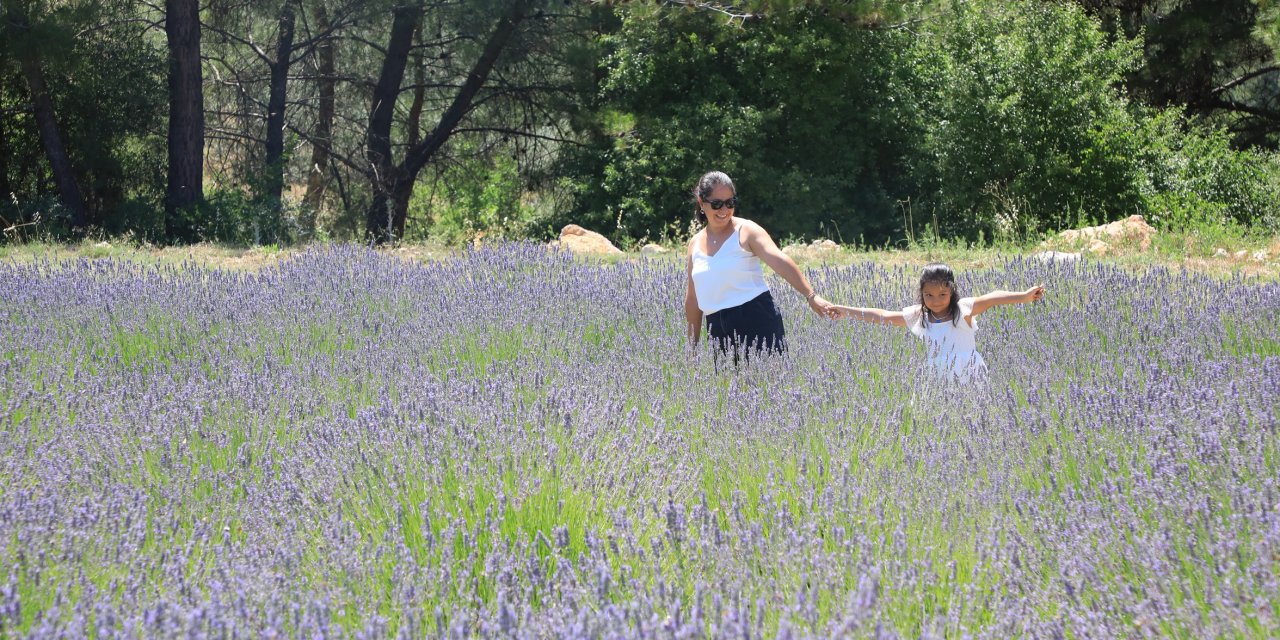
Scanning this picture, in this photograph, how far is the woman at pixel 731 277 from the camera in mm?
4605

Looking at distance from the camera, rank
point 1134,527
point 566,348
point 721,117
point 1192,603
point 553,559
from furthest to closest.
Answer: point 721,117, point 566,348, point 553,559, point 1134,527, point 1192,603

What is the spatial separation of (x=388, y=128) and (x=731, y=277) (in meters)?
12.7

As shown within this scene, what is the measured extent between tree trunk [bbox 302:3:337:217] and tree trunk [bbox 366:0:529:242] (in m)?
0.87

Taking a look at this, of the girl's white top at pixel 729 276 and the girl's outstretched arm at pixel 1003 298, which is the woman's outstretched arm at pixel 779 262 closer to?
the girl's white top at pixel 729 276

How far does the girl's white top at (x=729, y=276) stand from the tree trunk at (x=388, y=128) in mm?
11429

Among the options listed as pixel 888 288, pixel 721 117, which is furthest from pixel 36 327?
pixel 721 117

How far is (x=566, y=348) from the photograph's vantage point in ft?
16.5

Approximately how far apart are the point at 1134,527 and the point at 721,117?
44.4 feet

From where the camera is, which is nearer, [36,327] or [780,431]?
[780,431]

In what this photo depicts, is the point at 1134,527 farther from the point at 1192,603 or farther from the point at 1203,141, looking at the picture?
the point at 1203,141

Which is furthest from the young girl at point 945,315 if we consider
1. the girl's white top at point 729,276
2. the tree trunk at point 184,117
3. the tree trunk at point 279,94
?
the tree trunk at point 279,94

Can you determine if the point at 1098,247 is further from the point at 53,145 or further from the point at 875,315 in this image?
the point at 53,145

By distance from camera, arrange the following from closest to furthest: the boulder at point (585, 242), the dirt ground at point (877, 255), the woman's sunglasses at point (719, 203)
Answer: the woman's sunglasses at point (719, 203)
the dirt ground at point (877, 255)
the boulder at point (585, 242)

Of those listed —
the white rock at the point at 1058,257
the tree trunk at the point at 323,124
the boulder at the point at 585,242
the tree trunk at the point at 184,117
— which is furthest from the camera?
the tree trunk at the point at 323,124
